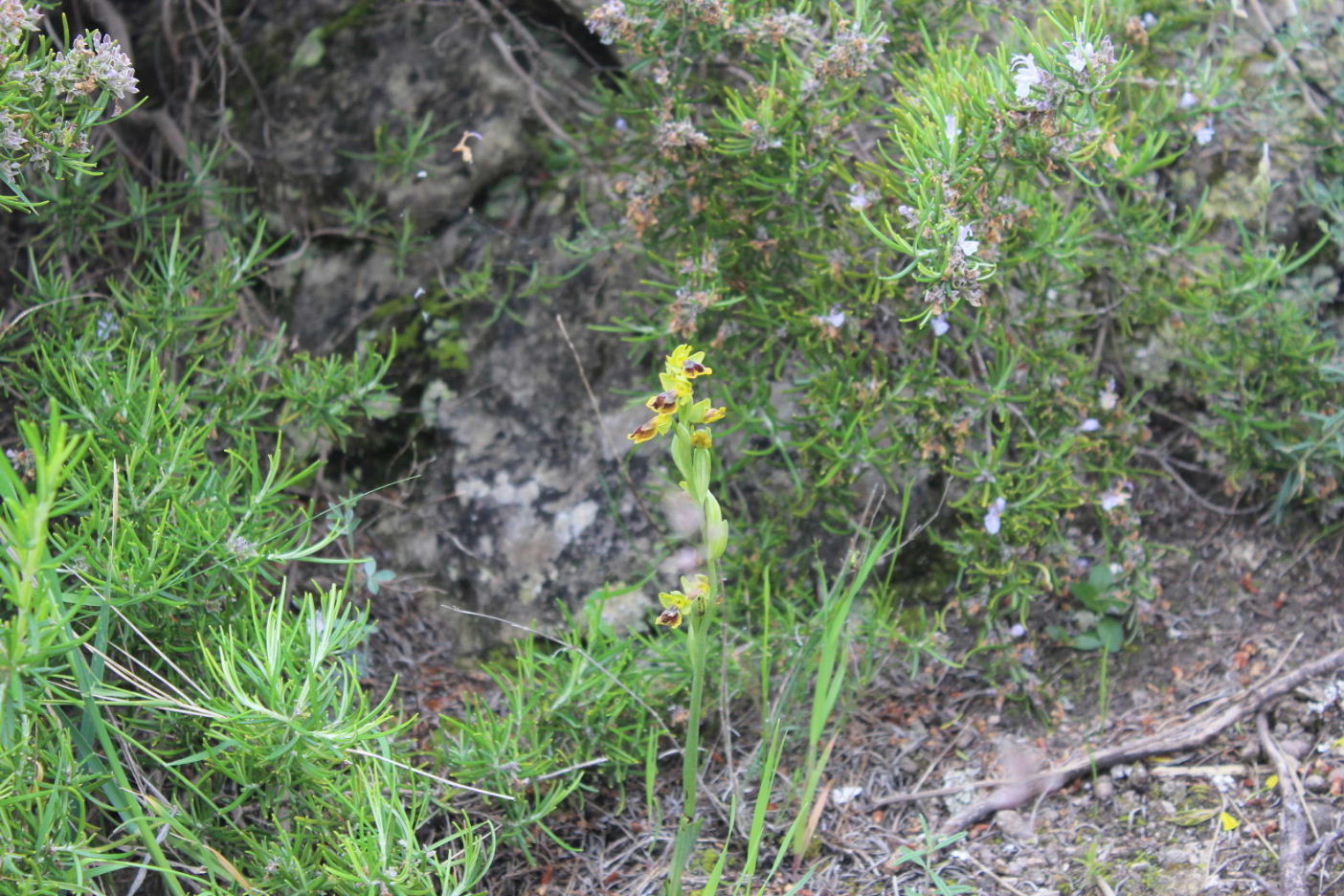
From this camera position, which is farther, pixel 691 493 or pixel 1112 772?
pixel 1112 772

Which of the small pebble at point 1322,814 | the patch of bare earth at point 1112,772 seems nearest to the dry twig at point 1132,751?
the patch of bare earth at point 1112,772

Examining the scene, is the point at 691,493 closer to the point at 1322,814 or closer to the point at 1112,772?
the point at 1112,772

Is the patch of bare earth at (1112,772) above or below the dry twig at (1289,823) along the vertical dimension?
below

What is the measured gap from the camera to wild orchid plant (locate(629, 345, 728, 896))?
1.52 meters

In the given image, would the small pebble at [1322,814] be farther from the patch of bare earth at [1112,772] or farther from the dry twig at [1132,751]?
the dry twig at [1132,751]

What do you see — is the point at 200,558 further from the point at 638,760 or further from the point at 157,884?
the point at 638,760

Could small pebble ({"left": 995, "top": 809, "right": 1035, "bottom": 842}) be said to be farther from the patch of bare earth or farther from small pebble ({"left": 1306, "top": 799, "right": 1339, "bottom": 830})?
small pebble ({"left": 1306, "top": 799, "right": 1339, "bottom": 830})

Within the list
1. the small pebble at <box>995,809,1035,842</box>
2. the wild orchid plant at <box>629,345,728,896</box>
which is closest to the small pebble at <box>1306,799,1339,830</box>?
the small pebble at <box>995,809,1035,842</box>

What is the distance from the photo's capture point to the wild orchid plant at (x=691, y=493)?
152cm

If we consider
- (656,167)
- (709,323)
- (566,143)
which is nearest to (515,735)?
(709,323)

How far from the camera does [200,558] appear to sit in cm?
172

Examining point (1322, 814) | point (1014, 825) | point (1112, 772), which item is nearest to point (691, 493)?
point (1014, 825)

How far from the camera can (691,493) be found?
1569 millimetres

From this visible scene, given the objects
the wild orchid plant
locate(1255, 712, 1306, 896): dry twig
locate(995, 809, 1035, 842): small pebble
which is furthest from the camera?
locate(995, 809, 1035, 842): small pebble
